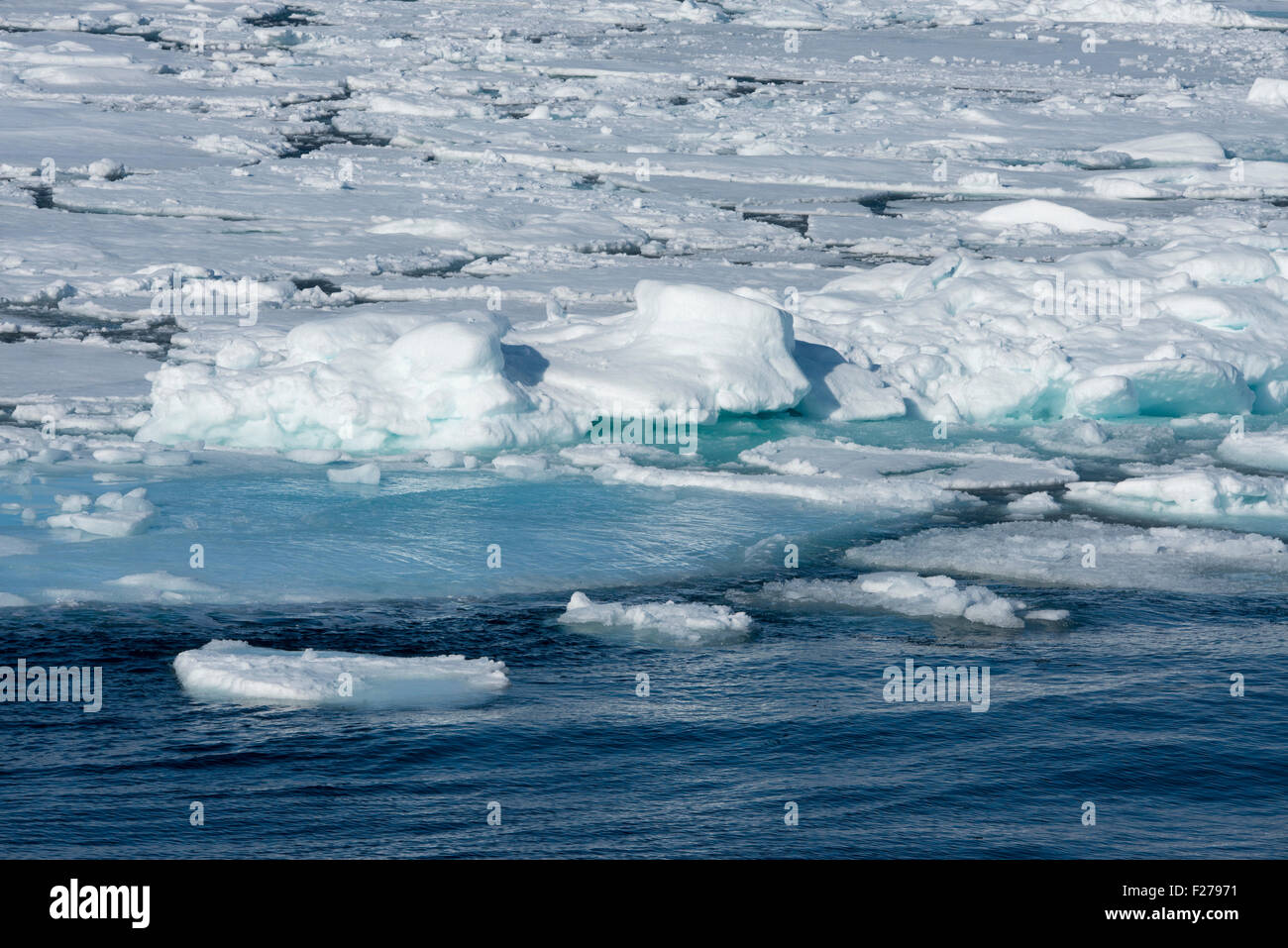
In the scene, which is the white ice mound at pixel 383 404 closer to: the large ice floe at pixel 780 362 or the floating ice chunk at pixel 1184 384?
the large ice floe at pixel 780 362

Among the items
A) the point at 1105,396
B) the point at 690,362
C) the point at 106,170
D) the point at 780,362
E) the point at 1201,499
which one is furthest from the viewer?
the point at 106,170

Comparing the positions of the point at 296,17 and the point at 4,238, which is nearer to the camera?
the point at 4,238

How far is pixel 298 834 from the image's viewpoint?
602 centimetres

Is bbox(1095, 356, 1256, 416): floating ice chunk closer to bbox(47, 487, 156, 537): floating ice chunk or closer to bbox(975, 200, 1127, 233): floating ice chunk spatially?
bbox(975, 200, 1127, 233): floating ice chunk

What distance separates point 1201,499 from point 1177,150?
49.8 feet

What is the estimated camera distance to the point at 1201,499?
33.4ft

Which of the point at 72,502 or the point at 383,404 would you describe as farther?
the point at 383,404

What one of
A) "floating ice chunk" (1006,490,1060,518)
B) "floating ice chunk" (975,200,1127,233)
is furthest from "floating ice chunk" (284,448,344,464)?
"floating ice chunk" (975,200,1127,233)

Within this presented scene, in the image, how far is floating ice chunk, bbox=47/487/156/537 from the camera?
9305 millimetres

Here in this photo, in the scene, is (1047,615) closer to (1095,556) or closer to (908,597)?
(908,597)

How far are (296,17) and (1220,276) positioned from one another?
27.4m

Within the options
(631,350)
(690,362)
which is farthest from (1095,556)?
(631,350)

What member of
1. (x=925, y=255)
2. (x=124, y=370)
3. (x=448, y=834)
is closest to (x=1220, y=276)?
(x=925, y=255)
